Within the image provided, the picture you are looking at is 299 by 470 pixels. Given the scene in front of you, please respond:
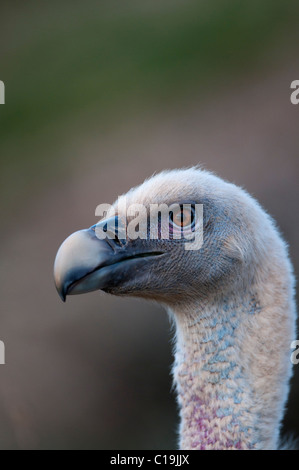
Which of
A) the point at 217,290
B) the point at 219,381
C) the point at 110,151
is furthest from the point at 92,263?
the point at 110,151

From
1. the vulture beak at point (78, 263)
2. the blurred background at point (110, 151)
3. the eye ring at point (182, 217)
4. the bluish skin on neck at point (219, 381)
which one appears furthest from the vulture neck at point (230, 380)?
the blurred background at point (110, 151)

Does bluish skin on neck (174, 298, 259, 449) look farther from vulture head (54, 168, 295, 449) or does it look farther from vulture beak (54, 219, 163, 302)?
vulture beak (54, 219, 163, 302)

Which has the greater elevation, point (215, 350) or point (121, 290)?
point (121, 290)

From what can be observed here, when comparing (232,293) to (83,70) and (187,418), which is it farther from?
(83,70)

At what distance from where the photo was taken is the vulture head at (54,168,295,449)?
2.67m

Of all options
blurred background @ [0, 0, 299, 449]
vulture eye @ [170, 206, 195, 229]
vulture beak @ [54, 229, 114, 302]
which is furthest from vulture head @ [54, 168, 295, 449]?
blurred background @ [0, 0, 299, 449]

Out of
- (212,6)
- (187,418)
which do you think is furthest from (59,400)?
(212,6)

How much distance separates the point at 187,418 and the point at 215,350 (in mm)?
348

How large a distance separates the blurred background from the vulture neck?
2.33m

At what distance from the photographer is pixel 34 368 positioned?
5109mm

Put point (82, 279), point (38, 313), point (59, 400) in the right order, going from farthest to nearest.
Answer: point (38, 313), point (59, 400), point (82, 279)

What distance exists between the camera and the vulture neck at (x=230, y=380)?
269cm

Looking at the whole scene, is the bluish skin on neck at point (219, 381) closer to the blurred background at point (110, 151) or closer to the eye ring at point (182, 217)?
the eye ring at point (182, 217)

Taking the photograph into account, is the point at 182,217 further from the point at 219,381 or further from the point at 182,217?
the point at 219,381
